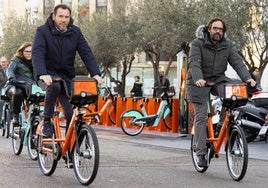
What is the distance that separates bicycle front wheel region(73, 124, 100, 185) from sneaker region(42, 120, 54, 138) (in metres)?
0.67

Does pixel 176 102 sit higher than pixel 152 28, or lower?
lower

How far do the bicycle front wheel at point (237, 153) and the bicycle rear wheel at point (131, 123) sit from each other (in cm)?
774

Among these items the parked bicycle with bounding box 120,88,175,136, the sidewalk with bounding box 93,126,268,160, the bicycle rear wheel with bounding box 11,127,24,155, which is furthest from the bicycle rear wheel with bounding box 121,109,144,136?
the bicycle rear wheel with bounding box 11,127,24,155

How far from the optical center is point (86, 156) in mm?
6289

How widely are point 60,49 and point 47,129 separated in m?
0.95

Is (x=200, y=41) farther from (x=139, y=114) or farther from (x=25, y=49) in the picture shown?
(x=139, y=114)

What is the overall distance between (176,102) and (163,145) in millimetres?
3623

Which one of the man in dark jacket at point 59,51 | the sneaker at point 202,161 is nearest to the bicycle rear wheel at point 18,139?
the man in dark jacket at point 59,51

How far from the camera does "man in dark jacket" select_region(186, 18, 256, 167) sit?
7.27 m

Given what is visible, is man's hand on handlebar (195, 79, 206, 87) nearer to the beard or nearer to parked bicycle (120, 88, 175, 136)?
the beard

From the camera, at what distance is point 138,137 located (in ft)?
46.1

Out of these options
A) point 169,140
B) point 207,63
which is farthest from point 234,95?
point 169,140

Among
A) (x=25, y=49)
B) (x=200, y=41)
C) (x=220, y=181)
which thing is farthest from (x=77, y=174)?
(x=25, y=49)

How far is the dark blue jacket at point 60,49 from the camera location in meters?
6.82
